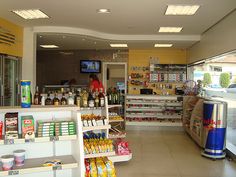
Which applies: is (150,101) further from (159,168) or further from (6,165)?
(6,165)

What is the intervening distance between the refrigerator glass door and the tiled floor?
3.38 meters

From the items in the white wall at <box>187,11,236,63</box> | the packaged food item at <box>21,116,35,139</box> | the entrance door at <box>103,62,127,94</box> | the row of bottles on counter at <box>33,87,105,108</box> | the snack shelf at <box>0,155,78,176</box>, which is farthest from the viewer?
the entrance door at <box>103,62,127,94</box>

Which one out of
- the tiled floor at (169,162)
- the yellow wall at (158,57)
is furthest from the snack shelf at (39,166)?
the yellow wall at (158,57)

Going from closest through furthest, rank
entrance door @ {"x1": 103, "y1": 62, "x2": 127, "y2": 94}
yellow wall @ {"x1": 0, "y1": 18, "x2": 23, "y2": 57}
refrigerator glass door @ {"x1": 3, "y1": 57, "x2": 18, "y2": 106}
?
yellow wall @ {"x1": 0, "y1": 18, "x2": 23, "y2": 57} → refrigerator glass door @ {"x1": 3, "y1": 57, "x2": 18, "y2": 106} → entrance door @ {"x1": 103, "y1": 62, "x2": 127, "y2": 94}

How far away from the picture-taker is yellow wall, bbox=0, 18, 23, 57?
6.02 meters

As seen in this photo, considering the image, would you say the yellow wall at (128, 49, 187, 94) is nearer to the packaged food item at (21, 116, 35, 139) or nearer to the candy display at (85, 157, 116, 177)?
the candy display at (85, 157, 116, 177)

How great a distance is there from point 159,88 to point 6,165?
850 centimetres

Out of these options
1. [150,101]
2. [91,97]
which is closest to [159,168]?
[91,97]

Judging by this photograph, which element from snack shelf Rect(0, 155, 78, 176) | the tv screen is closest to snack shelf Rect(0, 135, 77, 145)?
snack shelf Rect(0, 155, 78, 176)

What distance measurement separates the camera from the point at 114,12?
534 cm

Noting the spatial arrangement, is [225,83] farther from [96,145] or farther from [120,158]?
[96,145]

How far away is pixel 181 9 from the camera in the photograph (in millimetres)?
5086

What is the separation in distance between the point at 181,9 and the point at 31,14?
3311mm

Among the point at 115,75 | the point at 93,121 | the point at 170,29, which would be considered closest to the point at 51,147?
the point at 93,121
